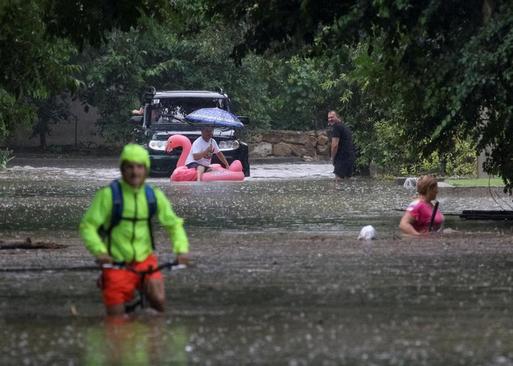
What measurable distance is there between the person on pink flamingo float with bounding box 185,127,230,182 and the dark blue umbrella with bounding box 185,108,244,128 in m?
1.64

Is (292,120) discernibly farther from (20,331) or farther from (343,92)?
(20,331)

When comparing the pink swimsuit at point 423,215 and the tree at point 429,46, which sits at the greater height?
the tree at point 429,46

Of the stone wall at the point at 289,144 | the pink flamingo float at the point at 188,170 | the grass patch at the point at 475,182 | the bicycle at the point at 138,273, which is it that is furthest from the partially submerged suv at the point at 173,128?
the bicycle at the point at 138,273

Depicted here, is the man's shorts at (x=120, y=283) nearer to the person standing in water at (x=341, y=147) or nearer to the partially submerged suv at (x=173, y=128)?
the person standing in water at (x=341, y=147)

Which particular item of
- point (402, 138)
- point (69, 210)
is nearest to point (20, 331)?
point (402, 138)

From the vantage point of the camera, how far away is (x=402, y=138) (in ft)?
77.7

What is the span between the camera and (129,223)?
1167 centimetres

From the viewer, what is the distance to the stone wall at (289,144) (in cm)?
5891

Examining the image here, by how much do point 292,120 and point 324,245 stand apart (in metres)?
44.3

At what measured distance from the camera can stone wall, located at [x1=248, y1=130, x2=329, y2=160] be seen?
58.9 meters

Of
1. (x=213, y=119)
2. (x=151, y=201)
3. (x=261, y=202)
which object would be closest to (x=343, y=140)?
(x=213, y=119)

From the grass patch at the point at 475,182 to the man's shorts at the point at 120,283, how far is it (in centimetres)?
2045

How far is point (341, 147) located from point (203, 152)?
324 cm

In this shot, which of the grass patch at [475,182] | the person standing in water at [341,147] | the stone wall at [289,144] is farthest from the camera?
the stone wall at [289,144]
